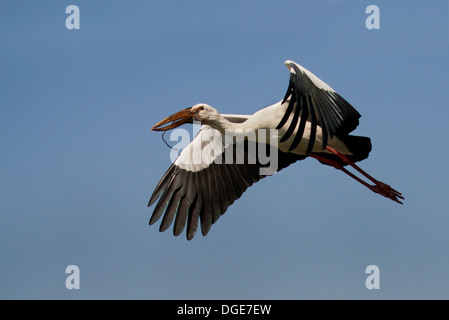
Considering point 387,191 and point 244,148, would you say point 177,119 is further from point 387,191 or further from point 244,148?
point 387,191

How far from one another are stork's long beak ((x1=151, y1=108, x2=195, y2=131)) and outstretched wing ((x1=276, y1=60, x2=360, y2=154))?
152cm

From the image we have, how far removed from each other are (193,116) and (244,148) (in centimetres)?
130

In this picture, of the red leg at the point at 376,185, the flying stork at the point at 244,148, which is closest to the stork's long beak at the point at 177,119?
the flying stork at the point at 244,148

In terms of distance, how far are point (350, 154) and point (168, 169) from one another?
3.02 metres

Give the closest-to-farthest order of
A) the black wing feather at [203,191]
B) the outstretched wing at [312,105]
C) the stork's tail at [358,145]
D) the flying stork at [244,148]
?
the outstretched wing at [312,105]
the flying stork at [244,148]
the stork's tail at [358,145]
the black wing feather at [203,191]

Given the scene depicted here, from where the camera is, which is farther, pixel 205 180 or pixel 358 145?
pixel 205 180

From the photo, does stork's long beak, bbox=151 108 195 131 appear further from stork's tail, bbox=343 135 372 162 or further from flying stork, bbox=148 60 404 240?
stork's tail, bbox=343 135 372 162

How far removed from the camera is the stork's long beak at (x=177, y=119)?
1230cm

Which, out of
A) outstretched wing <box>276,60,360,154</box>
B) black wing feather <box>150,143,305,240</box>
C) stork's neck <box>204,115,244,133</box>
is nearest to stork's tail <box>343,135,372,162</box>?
outstretched wing <box>276,60,360,154</box>

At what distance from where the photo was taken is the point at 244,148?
1321 cm

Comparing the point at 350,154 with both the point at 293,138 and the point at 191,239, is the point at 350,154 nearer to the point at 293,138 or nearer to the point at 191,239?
the point at 293,138

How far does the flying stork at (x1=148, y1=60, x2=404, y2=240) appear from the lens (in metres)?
11.3

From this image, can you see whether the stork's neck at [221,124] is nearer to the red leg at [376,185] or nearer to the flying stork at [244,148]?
the flying stork at [244,148]

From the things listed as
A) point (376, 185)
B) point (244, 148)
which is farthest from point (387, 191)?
point (244, 148)
